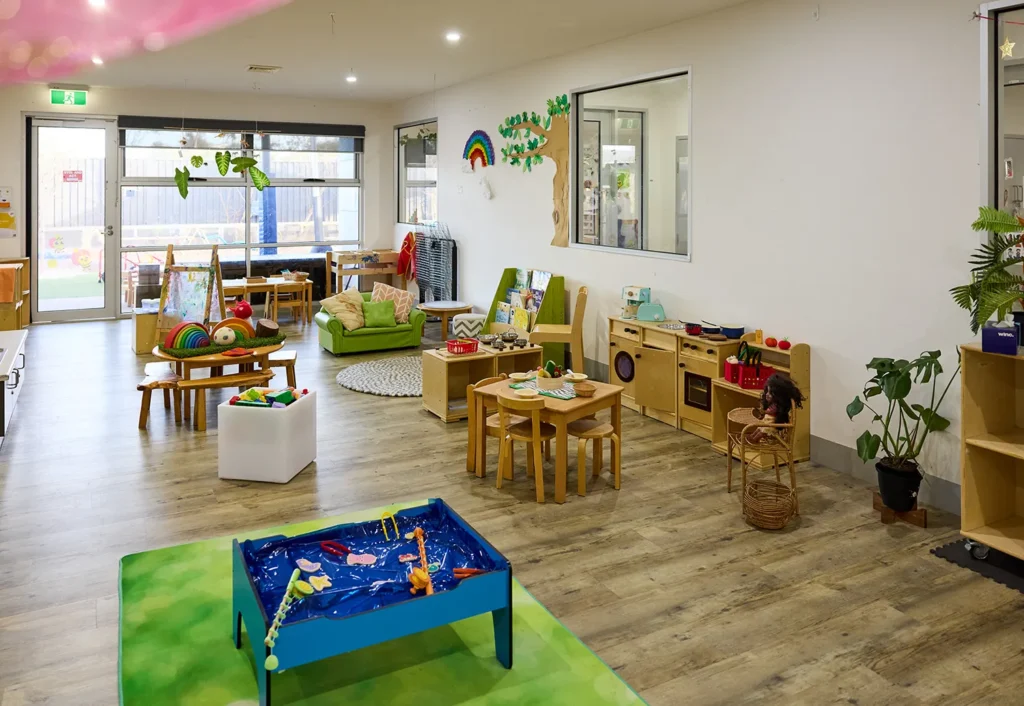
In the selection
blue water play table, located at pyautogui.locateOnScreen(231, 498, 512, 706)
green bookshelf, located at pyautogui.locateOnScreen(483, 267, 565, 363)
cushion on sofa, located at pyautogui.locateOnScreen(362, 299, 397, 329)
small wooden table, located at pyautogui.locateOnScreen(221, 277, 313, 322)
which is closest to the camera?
blue water play table, located at pyautogui.locateOnScreen(231, 498, 512, 706)

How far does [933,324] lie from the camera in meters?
4.47

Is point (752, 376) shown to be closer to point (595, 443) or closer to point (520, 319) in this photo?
point (595, 443)

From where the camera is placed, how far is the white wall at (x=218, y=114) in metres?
9.84

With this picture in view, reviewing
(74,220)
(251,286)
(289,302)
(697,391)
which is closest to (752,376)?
(697,391)

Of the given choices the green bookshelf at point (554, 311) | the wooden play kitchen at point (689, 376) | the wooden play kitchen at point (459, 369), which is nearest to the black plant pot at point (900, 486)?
the wooden play kitchen at point (689, 376)

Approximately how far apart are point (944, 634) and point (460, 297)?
744 cm

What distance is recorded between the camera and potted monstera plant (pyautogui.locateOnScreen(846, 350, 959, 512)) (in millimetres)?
4227

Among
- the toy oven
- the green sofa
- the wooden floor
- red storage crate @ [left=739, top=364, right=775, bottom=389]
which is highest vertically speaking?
the green sofa

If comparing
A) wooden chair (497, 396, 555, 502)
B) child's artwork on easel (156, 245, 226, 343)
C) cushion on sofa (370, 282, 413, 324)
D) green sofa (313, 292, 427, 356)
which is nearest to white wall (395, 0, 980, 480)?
wooden chair (497, 396, 555, 502)

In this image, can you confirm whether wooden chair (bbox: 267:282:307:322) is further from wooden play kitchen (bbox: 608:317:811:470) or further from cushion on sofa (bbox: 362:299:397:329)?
wooden play kitchen (bbox: 608:317:811:470)

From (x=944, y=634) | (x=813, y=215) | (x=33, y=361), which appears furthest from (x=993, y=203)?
(x=33, y=361)

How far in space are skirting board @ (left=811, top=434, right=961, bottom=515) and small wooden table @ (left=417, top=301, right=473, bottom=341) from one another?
485 cm

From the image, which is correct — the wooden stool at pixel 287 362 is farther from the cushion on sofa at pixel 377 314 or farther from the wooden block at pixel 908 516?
the wooden block at pixel 908 516

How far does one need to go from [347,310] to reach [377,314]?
306 millimetres
